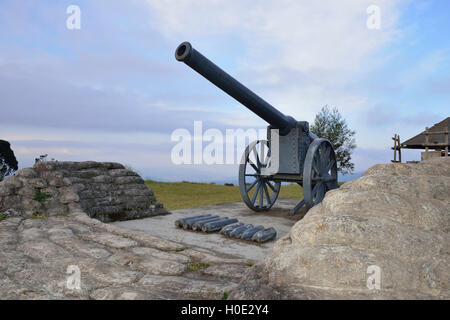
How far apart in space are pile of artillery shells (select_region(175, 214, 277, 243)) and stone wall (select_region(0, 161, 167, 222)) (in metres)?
1.72

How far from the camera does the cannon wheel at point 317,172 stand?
679cm

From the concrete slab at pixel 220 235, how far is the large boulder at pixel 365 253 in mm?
1770

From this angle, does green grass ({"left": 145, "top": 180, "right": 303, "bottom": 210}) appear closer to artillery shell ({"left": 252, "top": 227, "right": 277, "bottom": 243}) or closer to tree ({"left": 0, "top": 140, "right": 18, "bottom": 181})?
artillery shell ({"left": 252, "top": 227, "right": 277, "bottom": 243})

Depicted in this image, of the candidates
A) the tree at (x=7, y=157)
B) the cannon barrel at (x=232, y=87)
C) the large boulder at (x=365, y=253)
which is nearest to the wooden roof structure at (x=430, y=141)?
the cannon barrel at (x=232, y=87)

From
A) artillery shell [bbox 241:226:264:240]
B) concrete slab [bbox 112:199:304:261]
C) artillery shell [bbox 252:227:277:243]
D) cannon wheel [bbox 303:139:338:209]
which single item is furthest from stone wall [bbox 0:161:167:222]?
cannon wheel [bbox 303:139:338:209]

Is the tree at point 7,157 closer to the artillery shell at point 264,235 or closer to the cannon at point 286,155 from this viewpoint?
the cannon at point 286,155

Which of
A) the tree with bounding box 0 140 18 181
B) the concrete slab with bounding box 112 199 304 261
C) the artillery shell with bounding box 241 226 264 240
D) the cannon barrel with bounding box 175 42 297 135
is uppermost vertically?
the cannon barrel with bounding box 175 42 297 135

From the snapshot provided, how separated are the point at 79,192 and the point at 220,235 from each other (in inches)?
125

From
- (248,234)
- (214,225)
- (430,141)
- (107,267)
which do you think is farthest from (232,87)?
(430,141)

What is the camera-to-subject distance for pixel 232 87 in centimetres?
594

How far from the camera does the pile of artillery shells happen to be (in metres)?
5.20

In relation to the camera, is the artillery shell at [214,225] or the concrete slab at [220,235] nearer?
the concrete slab at [220,235]

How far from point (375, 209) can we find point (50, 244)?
140 inches

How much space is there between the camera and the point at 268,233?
5.31 m
